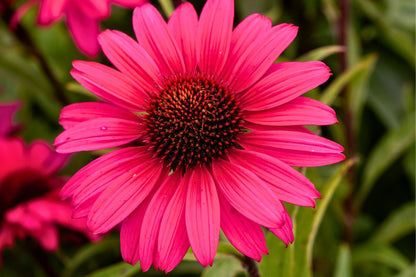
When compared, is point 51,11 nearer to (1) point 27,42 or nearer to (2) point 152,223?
(1) point 27,42

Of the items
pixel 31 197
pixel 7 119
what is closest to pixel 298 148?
pixel 31 197

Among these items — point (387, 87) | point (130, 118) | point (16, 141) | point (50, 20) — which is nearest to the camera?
point (130, 118)

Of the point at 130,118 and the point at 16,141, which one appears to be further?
the point at 16,141

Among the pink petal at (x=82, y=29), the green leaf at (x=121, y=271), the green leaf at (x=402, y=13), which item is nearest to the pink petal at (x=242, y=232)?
the green leaf at (x=121, y=271)

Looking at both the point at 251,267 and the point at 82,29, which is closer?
A: the point at 251,267

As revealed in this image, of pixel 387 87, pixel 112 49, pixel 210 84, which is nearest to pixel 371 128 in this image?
pixel 387 87

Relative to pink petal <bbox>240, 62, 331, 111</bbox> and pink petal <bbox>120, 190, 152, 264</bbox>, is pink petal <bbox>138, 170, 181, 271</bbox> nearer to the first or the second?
pink petal <bbox>120, 190, 152, 264</bbox>

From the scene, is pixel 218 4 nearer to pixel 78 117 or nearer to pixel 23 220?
pixel 78 117

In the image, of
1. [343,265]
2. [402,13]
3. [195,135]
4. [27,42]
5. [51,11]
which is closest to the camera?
[195,135]
